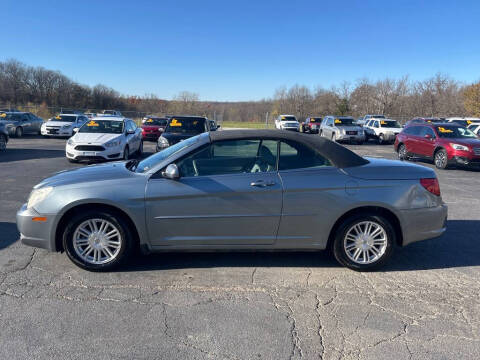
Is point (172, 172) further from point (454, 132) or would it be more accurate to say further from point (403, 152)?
point (403, 152)

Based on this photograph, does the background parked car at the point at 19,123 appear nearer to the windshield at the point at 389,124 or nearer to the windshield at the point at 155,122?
the windshield at the point at 155,122

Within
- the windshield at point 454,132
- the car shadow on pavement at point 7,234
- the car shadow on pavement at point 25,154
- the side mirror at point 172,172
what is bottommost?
the car shadow on pavement at point 7,234

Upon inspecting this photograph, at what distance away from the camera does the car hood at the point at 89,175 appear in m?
4.08

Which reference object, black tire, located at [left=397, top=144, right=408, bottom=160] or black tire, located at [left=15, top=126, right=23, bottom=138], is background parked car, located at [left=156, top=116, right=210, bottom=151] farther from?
black tire, located at [left=15, top=126, right=23, bottom=138]

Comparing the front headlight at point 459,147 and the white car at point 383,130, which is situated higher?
the white car at point 383,130

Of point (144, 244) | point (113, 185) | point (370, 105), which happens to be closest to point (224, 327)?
point (144, 244)

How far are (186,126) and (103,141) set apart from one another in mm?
3067

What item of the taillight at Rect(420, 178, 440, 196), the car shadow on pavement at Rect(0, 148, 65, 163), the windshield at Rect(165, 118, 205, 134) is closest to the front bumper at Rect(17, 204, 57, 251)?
the taillight at Rect(420, 178, 440, 196)

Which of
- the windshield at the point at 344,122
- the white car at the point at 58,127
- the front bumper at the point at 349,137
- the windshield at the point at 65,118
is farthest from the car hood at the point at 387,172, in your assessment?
the windshield at the point at 65,118

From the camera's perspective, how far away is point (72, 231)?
13.1 feet

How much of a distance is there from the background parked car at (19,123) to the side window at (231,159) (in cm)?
2267

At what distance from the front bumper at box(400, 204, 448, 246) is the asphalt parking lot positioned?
0.43 metres

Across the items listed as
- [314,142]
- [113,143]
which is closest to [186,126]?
[113,143]

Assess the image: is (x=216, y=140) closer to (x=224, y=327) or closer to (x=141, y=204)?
(x=141, y=204)
